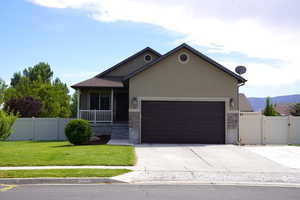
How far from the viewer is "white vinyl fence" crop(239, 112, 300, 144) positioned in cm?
1897

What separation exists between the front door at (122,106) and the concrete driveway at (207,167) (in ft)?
29.2

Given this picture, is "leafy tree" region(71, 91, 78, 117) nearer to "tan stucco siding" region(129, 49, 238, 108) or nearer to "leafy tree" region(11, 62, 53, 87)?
"leafy tree" region(11, 62, 53, 87)

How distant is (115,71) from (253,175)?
1753 cm

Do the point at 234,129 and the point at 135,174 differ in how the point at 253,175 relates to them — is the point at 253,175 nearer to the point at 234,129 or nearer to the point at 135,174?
the point at 135,174

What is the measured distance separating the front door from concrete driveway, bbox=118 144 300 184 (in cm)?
889

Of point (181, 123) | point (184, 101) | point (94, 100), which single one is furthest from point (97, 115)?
point (184, 101)

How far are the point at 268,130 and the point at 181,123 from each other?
5.49 m

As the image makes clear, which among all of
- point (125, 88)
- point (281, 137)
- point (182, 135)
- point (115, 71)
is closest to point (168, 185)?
point (182, 135)

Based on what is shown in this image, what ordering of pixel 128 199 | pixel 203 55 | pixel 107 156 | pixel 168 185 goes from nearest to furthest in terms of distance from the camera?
pixel 128 199 < pixel 168 185 < pixel 107 156 < pixel 203 55

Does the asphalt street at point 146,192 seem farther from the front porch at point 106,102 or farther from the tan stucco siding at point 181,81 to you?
the front porch at point 106,102

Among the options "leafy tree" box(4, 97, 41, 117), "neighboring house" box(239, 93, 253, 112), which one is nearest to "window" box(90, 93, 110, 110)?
"leafy tree" box(4, 97, 41, 117)

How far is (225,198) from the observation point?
7.25 meters

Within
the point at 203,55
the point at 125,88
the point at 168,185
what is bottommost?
the point at 168,185

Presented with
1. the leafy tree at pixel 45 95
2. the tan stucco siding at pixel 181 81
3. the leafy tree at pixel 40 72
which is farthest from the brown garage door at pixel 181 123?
the leafy tree at pixel 40 72
